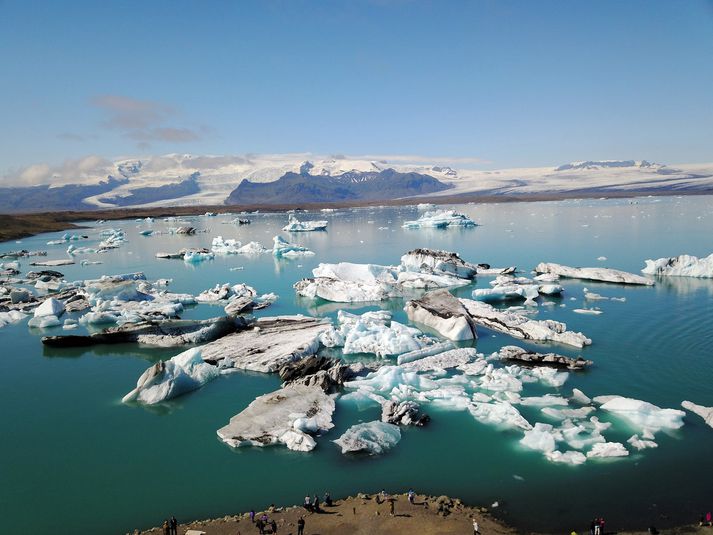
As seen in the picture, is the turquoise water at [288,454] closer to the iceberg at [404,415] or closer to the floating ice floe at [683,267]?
the iceberg at [404,415]

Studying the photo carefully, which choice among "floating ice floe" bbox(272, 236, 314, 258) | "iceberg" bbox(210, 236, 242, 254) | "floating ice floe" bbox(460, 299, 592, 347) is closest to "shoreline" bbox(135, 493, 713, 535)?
"floating ice floe" bbox(460, 299, 592, 347)

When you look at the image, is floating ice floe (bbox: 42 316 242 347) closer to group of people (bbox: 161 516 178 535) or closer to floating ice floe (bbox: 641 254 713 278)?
group of people (bbox: 161 516 178 535)

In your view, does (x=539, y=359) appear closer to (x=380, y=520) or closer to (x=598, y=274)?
(x=380, y=520)

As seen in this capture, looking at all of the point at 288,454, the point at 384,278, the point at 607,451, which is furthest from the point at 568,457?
the point at 384,278

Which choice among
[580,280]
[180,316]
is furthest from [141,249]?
[580,280]

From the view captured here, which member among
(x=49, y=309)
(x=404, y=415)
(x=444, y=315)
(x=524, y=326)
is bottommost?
(x=404, y=415)

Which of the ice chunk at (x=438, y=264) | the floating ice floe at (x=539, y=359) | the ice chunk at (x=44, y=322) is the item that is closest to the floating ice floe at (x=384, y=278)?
the ice chunk at (x=438, y=264)

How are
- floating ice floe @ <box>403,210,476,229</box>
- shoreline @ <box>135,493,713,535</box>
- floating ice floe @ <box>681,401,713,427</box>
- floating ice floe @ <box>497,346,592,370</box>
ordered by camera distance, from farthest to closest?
floating ice floe @ <box>403,210,476,229</box>, floating ice floe @ <box>497,346,592,370</box>, floating ice floe @ <box>681,401,713,427</box>, shoreline @ <box>135,493,713,535</box>
